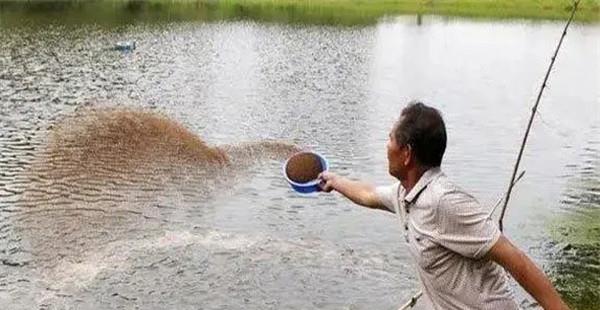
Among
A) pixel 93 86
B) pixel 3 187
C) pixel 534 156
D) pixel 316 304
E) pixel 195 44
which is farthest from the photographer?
pixel 195 44

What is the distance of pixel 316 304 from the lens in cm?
1163

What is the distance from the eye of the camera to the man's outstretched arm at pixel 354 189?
14.7 ft

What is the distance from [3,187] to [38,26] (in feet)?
133

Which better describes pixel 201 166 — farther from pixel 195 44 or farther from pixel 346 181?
pixel 195 44

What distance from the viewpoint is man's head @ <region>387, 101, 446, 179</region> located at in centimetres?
373

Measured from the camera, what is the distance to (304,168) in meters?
A: 5.01

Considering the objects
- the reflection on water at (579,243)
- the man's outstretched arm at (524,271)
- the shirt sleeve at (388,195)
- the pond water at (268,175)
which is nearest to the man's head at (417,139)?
the shirt sleeve at (388,195)

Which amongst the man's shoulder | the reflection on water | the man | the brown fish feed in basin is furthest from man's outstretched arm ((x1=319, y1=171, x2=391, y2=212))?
the reflection on water

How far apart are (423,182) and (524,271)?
62cm

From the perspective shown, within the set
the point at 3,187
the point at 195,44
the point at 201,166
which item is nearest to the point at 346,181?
the point at 201,166

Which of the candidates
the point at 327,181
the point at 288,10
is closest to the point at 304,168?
the point at 327,181

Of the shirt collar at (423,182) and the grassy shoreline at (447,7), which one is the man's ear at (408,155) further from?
the grassy shoreline at (447,7)

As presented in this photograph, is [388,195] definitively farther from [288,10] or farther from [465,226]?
[288,10]

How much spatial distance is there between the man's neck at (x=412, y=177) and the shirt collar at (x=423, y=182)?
4cm
